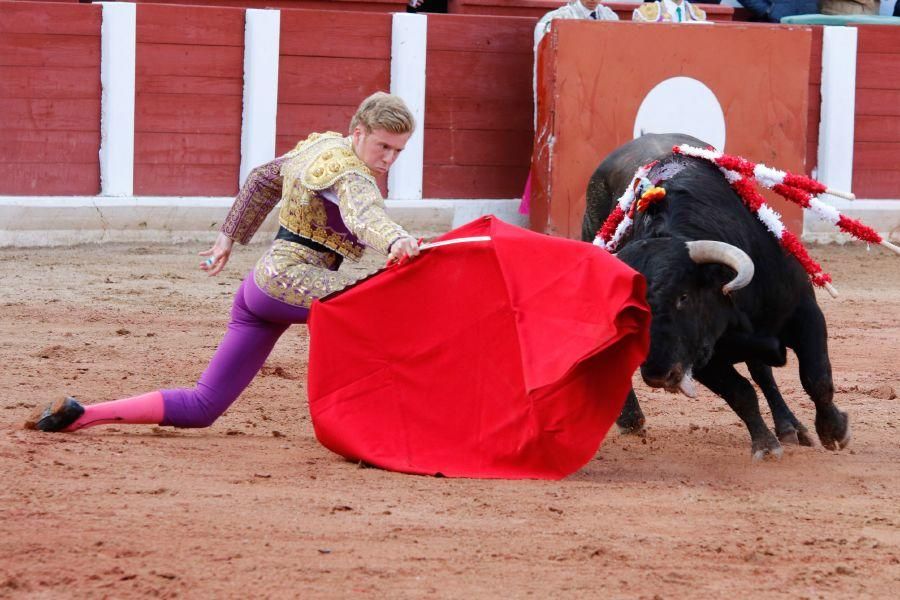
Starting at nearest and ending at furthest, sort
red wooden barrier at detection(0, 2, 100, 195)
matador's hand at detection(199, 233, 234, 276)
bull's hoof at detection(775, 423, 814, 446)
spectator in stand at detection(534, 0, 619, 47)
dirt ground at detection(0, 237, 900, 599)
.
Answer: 1. dirt ground at detection(0, 237, 900, 599)
2. matador's hand at detection(199, 233, 234, 276)
3. bull's hoof at detection(775, 423, 814, 446)
4. red wooden barrier at detection(0, 2, 100, 195)
5. spectator in stand at detection(534, 0, 619, 47)

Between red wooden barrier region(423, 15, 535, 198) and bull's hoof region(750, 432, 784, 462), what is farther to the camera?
red wooden barrier region(423, 15, 535, 198)

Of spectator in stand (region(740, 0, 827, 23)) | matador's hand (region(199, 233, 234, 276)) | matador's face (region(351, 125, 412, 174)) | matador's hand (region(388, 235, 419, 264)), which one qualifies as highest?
spectator in stand (region(740, 0, 827, 23))

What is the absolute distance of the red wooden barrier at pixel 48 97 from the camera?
7383 mm

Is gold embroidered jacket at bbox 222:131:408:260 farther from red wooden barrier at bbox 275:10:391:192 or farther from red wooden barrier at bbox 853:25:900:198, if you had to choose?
red wooden barrier at bbox 853:25:900:198

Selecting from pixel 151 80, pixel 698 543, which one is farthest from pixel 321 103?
pixel 698 543

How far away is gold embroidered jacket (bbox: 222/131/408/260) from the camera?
10.3ft

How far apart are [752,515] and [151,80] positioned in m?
5.43

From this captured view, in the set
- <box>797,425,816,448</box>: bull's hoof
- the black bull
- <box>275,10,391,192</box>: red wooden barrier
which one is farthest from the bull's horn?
<box>275,10,391,192</box>: red wooden barrier

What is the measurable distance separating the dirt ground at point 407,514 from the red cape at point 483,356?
0.31 feet

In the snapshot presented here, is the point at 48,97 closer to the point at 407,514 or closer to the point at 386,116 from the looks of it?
the point at 386,116

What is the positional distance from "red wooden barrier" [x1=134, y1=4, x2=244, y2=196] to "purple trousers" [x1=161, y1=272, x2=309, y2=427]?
14.1 ft

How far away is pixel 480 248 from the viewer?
3.25 m

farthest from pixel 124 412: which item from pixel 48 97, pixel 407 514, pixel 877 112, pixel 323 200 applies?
pixel 877 112

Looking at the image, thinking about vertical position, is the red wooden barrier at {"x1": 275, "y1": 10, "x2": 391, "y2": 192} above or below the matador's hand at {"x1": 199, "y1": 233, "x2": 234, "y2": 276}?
above
